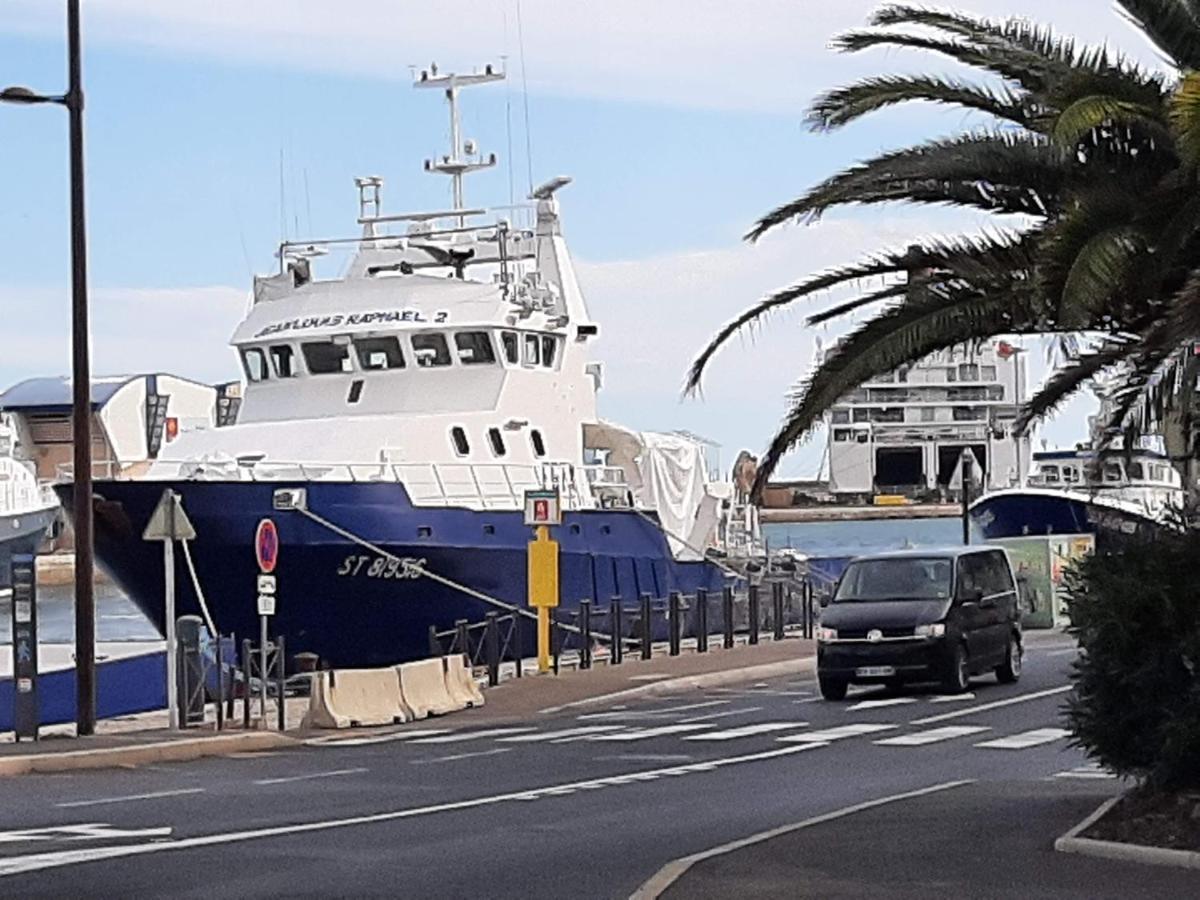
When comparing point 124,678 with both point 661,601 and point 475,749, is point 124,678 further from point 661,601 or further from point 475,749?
point 661,601

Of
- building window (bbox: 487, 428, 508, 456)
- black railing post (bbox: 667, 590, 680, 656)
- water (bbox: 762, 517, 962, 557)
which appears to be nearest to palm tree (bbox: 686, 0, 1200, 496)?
black railing post (bbox: 667, 590, 680, 656)

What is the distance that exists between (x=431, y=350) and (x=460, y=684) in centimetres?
1182

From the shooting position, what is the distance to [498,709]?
2662 centimetres

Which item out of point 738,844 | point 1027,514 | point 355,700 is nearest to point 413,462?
point 355,700

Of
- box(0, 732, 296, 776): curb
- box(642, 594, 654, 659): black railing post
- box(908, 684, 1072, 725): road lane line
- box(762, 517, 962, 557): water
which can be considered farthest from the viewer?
box(762, 517, 962, 557): water

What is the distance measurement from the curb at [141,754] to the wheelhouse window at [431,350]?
15436 mm

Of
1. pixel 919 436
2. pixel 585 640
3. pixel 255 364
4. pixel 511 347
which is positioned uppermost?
pixel 919 436

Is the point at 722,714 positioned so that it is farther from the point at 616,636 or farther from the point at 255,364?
the point at 255,364

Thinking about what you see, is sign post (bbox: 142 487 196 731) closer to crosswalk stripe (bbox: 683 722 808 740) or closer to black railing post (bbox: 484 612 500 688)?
crosswalk stripe (bbox: 683 722 808 740)

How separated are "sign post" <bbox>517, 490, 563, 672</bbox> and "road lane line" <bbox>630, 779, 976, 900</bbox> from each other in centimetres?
1505

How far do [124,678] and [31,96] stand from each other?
26.5 ft

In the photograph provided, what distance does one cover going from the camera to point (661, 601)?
1590 inches

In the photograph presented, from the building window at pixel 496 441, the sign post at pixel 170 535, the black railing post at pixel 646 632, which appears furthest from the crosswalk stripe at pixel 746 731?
the building window at pixel 496 441

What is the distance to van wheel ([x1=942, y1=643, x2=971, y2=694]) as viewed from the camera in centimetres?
2592
